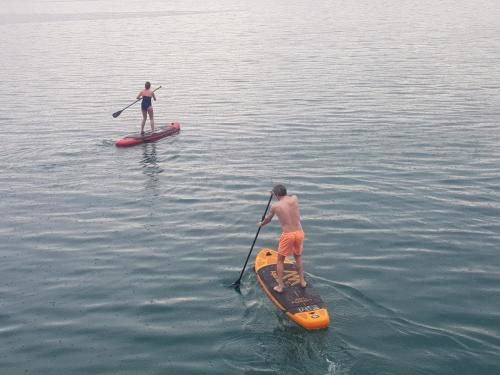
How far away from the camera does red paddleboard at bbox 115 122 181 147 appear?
1093 inches

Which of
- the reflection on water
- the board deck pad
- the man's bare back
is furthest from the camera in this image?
the reflection on water

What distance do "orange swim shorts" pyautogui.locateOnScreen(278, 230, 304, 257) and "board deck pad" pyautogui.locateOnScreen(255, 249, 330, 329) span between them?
1002 millimetres

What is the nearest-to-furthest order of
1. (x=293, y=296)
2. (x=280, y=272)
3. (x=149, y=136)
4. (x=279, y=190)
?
(x=279, y=190) < (x=293, y=296) < (x=280, y=272) < (x=149, y=136)

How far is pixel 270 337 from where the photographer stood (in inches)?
471

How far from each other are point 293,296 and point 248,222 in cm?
594

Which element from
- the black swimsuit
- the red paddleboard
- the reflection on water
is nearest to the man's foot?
the reflection on water

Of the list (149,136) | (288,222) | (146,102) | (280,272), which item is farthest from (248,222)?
(146,102)

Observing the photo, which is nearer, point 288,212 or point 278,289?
point 288,212

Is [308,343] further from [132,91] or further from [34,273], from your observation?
[132,91]

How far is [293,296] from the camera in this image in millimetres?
13141

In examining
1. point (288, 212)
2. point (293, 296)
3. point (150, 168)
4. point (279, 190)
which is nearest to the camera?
point (288, 212)

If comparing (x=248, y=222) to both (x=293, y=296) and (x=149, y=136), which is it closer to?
(x=293, y=296)

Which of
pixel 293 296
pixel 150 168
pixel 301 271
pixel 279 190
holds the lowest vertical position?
pixel 293 296

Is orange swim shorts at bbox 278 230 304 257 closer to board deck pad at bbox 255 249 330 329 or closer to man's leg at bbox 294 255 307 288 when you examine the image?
man's leg at bbox 294 255 307 288
